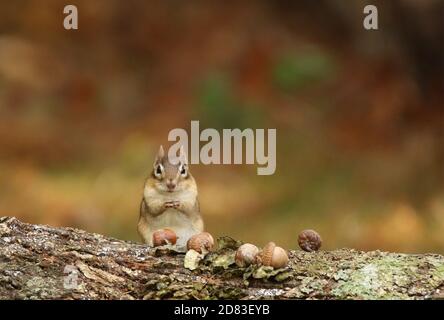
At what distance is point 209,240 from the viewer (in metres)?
4.68

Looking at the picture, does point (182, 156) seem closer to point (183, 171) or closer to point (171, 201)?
point (183, 171)

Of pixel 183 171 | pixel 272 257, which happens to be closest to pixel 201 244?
pixel 272 257

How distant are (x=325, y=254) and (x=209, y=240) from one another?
56 centimetres

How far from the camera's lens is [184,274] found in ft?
14.8

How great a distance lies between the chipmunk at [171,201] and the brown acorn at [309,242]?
61 centimetres

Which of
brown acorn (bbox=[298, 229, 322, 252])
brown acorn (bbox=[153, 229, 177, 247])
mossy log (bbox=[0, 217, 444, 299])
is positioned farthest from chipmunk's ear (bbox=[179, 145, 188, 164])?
brown acorn (bbox=[298, 229, 322, 252])

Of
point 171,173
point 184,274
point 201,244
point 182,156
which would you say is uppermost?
point 182,156

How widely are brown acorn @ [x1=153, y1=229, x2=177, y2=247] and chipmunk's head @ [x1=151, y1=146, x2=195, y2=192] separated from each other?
36 cm

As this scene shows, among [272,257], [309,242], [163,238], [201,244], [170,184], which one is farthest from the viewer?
[170,184]

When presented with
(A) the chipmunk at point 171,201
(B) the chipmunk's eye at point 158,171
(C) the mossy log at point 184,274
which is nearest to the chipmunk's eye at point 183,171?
(A) the chipmunk at point 171,201

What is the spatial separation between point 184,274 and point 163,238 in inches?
14.1

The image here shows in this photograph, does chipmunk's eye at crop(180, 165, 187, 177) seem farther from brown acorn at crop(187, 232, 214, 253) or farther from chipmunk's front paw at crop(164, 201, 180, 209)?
brown acorn at crop(187, 232, 214, 253)

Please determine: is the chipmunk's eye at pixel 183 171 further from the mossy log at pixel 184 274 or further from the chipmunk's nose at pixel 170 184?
the mossy log at pixel 184 274
